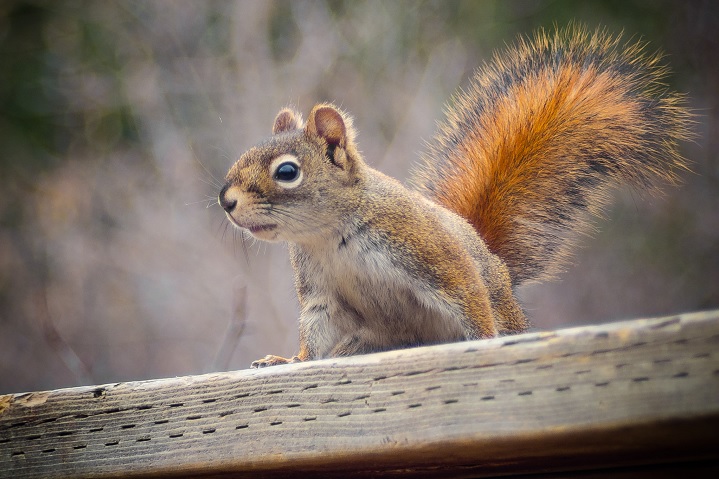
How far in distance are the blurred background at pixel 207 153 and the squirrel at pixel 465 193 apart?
2.04 metres

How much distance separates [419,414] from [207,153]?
3751mm

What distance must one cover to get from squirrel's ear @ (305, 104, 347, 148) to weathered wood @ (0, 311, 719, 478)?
598 mm

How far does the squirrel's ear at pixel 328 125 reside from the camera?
58.7 inches

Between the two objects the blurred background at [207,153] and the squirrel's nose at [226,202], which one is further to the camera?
the blurred background at [207,153]

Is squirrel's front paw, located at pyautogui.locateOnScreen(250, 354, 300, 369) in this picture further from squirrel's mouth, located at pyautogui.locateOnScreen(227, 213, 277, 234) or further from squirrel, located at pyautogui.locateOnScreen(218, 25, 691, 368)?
squirrel's mouth, located at pyautogui.locateOnScreen(227, 213, 277, 234)

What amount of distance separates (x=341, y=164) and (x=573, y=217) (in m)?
0.53

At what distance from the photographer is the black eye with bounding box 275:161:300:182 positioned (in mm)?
1427

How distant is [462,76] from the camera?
13.6ft

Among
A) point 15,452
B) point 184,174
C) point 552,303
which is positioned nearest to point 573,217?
point 15,452

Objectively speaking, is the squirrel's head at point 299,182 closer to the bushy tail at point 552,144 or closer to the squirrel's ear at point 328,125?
the squirrel's ear at point 328,125

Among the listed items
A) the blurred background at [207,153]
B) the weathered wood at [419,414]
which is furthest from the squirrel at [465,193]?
the blurred background at [207,153]

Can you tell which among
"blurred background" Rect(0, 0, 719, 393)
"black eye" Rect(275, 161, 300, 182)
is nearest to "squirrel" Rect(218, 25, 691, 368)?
"black eye" Rect(275, 161, 300, 182)

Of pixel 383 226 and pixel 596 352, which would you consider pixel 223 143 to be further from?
pixel 596 352

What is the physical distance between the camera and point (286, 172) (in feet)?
4.69
